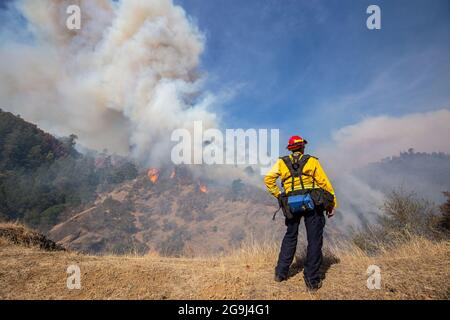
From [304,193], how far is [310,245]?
0.73 meters

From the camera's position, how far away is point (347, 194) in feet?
511

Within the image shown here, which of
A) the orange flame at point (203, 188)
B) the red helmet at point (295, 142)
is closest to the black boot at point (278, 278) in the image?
the red helmet at point (295, 142)

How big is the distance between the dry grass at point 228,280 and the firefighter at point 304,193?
0.90ft

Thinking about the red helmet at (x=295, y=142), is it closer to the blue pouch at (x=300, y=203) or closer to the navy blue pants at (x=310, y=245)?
the blue pouch at (x=300, y=203)

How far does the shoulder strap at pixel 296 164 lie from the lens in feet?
13.6

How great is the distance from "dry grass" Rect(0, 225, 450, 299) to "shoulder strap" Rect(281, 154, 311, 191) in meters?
1.45

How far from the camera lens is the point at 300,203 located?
13.2 ft

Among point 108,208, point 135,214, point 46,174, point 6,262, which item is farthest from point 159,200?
point 6,262

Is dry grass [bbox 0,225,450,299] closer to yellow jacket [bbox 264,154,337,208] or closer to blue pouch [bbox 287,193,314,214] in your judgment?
blue pouch [bbox 287,193,314,214]

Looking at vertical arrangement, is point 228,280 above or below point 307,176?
below

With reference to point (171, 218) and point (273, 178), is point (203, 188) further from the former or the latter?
point (273, 178)

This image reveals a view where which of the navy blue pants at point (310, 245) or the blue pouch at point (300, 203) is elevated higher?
the blue pouch at point (300, 203)

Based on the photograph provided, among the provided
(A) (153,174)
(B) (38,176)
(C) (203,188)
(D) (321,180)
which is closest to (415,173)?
(C) (203,188)
